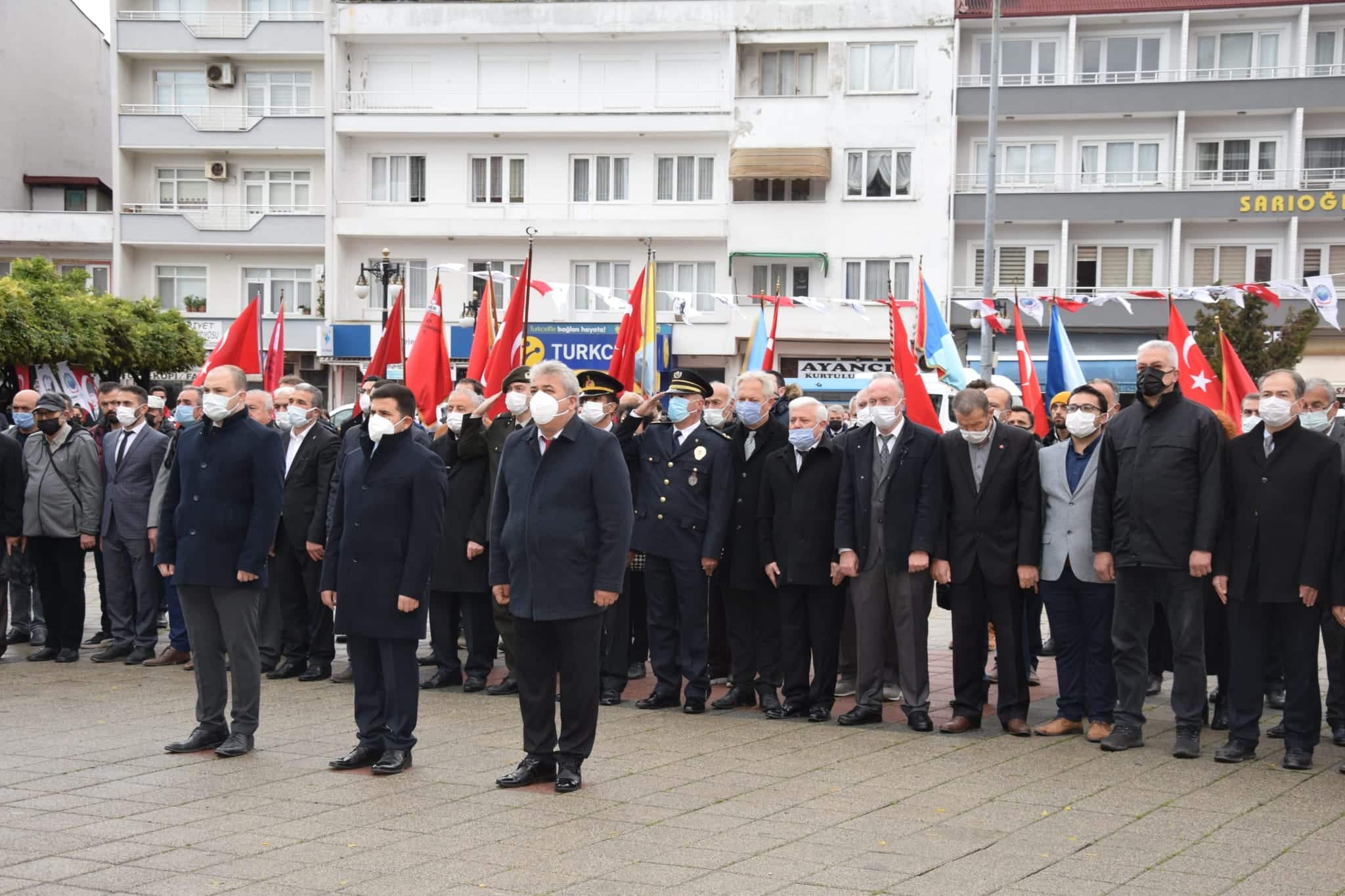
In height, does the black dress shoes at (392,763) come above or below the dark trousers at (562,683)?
below

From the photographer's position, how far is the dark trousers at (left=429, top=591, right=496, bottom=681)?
38.0 feet

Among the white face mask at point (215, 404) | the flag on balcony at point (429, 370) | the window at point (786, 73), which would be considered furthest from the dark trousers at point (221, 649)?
the window at point (786, 73)

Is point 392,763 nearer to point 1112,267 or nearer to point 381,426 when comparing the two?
point 381,426

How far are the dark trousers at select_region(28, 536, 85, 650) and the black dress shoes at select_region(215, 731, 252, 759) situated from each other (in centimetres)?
468

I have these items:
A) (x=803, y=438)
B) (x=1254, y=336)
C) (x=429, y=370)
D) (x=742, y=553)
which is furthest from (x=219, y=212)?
(x=803, y=438)

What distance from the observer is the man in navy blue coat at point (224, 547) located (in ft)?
29.5

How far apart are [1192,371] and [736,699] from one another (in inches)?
249

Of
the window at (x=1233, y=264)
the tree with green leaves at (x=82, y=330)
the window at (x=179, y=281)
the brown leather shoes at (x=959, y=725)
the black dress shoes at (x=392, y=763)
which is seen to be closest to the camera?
the black dress shoes at (x=392, y=763)

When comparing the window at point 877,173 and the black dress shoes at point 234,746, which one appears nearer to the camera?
the black dress shoes at point 234,746

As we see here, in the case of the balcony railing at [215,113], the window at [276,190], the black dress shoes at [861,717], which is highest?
the balcony railing at [215,113]

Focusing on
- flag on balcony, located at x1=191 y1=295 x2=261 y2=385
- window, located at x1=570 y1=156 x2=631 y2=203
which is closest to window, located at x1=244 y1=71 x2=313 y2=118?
window, located at x1=570 y1=156 x2=631 y2=203

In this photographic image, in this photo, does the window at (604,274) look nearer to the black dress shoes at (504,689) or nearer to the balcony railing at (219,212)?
the balcony railing at (219,212)

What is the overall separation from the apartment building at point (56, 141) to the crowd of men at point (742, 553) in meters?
37.0

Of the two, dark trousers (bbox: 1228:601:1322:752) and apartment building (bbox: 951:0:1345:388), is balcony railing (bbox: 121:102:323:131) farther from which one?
dark trousers (bbox: 1228:601:1322:752)
